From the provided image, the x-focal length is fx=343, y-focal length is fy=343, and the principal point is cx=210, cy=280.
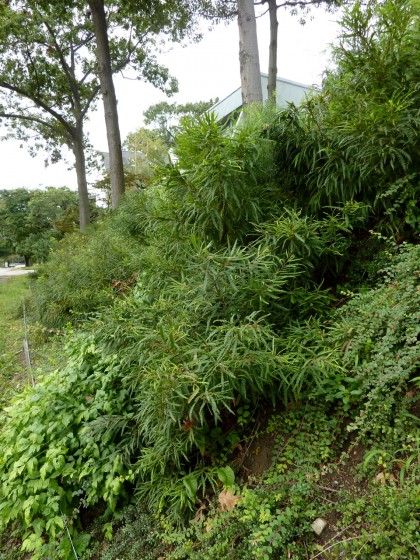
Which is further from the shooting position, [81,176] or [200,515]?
[81,176]

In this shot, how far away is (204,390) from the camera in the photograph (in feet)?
5.07

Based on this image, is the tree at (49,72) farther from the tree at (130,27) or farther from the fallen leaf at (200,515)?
the fallen leaf at (200,515)

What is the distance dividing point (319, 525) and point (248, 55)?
503 cm

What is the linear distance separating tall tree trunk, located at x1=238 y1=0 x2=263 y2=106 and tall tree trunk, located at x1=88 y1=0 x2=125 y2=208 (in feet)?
11.6

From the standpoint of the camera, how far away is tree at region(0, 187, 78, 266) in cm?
2252

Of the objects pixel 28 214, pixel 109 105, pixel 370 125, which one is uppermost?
pixel 28 214

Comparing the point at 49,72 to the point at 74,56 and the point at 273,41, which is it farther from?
the point at 273,41

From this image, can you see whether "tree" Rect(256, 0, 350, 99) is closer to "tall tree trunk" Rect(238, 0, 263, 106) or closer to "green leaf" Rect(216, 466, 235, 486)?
"tall tree trunk" Rect(238, 0, 263, 106)

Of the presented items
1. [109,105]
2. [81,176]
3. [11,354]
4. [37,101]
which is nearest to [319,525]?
[11,354]

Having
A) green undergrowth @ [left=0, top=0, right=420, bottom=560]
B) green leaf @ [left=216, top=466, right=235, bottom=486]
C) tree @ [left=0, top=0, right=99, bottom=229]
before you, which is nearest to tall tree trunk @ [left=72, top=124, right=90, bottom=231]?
tree @ [left=0, top=0, right=99, bottom=229]

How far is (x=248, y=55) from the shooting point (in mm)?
4504

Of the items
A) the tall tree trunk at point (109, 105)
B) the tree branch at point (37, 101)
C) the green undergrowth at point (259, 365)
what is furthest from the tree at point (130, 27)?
the green undergrowth at point (259, 365)

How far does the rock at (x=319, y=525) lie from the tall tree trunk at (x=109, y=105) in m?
6.64

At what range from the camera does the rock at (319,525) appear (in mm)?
1350
